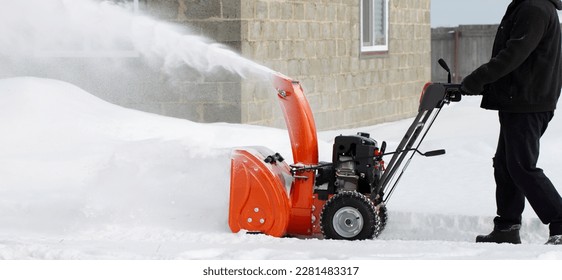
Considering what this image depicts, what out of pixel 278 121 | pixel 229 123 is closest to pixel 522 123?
pixel 229 123

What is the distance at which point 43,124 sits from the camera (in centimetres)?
823

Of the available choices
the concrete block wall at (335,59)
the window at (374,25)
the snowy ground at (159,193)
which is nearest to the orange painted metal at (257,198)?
the snowy ground at (159,193)

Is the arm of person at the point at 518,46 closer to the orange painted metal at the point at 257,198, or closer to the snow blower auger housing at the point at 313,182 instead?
the snow blower auger housing at the point at 313,182

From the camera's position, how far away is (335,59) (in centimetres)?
1309

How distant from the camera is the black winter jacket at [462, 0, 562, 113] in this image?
5289 millimetres

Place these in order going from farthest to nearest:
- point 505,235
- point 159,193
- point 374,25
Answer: point 374,25, point 159,193, point 505,235

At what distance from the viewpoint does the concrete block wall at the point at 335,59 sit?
420 inches

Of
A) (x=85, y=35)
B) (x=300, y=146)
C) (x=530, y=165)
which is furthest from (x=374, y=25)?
(x=530, y=165)

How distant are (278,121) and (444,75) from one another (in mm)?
14723

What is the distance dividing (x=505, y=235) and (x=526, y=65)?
39.5 inches

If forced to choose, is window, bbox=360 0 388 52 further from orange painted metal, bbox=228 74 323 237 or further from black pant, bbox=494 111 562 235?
black pant, bbox=494 111 562 235

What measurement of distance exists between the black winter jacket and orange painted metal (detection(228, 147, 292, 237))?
1.20m

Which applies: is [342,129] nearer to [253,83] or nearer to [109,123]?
[253,83]

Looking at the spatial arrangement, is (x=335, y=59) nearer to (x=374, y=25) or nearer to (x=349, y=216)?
(x=374, y=25)
